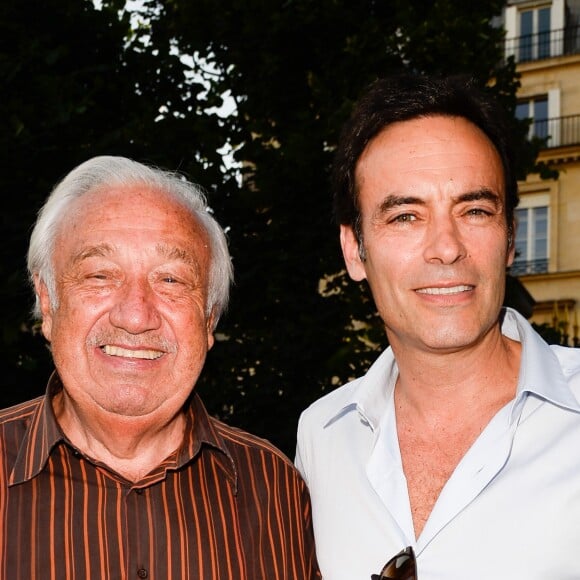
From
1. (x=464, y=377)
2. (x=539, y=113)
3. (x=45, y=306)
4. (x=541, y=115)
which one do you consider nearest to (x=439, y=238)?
(x=464, y=377)

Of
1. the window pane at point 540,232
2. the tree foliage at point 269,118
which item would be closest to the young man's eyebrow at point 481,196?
the tree foliage at point 269,118

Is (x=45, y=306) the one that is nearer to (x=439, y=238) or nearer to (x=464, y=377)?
(x=439, y=238)

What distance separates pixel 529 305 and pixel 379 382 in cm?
433

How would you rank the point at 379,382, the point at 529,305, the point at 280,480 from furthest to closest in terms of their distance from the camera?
the point at 529,305 → the point at 379,382 → the point at 280,480

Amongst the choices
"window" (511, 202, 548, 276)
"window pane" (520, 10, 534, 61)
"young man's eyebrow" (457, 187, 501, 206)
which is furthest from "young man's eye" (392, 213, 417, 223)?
"window pane" (520, 10, 534, 61)

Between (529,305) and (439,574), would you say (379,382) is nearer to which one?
(439,574)

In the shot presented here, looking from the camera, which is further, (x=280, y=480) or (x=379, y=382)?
(x=379, y=382)

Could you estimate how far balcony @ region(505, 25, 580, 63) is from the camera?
30109 mm

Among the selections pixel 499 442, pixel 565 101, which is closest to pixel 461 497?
pixel 499 442

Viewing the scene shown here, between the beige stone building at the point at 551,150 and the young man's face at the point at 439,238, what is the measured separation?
25.6 metres

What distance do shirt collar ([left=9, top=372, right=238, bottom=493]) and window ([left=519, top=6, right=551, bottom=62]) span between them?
99.1 feet

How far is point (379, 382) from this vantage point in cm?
344

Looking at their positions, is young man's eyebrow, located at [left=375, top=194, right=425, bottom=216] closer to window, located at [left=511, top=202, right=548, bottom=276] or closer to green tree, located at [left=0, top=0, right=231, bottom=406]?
green tree, located at [left=0, top=0, right=231, bottom=406]

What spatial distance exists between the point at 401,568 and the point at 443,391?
74 cm
